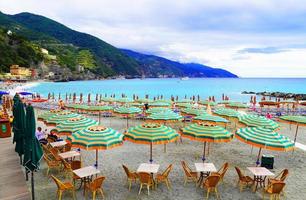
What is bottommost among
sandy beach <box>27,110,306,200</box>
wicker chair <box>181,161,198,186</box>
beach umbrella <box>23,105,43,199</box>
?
sandy beach <box>27,110,306,200</box>

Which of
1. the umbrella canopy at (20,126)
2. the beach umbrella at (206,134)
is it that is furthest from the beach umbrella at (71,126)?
the beach umbrella at (206,134)

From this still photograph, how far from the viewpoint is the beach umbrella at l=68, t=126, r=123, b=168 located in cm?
755

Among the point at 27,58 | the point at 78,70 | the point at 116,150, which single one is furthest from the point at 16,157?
the point at 78,70

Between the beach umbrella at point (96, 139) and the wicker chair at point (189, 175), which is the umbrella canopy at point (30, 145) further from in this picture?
the wicker chair at point (189, 175)

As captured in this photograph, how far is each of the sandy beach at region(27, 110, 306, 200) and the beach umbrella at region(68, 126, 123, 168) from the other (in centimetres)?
161

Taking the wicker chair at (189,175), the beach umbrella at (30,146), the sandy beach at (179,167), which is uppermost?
the beach umbrella at (30,146)

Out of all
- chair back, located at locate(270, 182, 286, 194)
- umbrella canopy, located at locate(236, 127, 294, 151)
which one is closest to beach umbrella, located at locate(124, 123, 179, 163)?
umbrella canopy, located at locate(236, 127, 294, 151)

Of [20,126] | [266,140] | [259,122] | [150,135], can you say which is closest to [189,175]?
[150,135]

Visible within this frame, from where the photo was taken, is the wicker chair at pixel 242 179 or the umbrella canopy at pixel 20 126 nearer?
the wicker chair at pixel 242 179

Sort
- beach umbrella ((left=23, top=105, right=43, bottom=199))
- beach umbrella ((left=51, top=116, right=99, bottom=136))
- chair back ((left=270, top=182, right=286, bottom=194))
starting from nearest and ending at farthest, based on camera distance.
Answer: beach umbrella ((left=23, top=105, right=43, bottom=199)) → chair back ((left=270, top=182, right=286, bottom=194)) → beach umbrella ((left=51, top=116, right=99, bottom=136))

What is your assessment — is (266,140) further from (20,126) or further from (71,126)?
(20,126)

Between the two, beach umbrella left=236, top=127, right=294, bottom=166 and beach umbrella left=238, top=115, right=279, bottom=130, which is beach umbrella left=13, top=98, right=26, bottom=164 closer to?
beach umbrella left=236, top=127, right=294, bottom=166

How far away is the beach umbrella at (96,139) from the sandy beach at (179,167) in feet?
5.30

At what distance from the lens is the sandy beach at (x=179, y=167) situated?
799 cm
